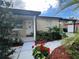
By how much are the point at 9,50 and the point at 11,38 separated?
0.50 metres

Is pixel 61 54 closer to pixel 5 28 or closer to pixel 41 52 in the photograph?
pixel 41 52

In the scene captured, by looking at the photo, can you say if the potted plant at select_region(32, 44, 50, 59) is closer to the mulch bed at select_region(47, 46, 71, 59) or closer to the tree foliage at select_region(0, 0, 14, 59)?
the mulch bed at select_region(47, 46, 71, 59)

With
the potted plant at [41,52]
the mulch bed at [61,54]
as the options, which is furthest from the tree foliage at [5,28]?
the mulch bed at [61,54]

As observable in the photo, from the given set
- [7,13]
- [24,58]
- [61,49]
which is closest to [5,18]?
[7,13]

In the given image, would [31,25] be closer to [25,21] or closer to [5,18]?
[25,21]

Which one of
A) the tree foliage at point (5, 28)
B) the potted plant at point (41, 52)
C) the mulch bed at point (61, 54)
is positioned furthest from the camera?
the tree foliage at point (5, 28)

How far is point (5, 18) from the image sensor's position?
7398 mm

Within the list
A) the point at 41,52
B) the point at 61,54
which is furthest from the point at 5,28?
the point at 61,54

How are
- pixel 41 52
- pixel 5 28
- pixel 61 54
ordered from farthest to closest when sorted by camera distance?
pixel 5 28
pixel 41 52
pixel 61 54

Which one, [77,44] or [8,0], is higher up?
[8,0]

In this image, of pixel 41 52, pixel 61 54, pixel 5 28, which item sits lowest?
pixel 41 52

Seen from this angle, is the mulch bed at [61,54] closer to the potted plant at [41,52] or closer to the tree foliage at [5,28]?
the potted plant at [41,52]

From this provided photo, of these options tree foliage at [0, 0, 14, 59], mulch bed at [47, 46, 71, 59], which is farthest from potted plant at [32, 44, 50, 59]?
tree foliage at [0, 0, 14, 59]

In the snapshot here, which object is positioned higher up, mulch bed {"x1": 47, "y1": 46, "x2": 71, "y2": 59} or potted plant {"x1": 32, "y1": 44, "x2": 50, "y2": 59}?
mulch bed {"x1": 47, "y1": 46, "x2": 71, "y2": 59}
